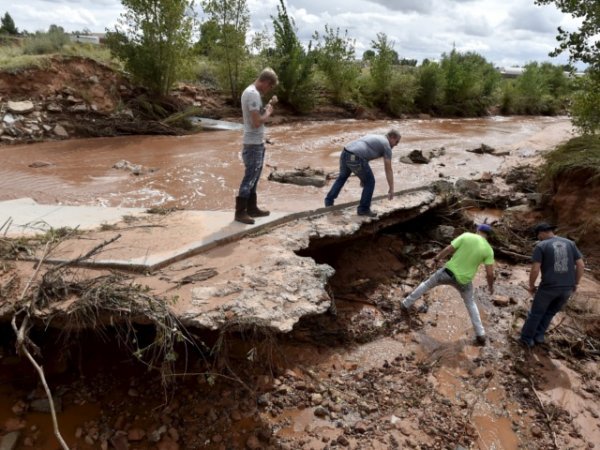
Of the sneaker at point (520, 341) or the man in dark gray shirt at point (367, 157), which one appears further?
the man in dark gray shirt at point (367, 157)

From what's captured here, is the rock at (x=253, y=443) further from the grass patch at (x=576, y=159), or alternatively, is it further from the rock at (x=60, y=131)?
the rock at (x=60, y=131)

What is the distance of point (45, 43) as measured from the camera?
18016 mm

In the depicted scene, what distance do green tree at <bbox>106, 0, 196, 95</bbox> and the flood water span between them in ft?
8.92

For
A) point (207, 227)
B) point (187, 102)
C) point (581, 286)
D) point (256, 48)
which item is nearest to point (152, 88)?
point (187, 102)

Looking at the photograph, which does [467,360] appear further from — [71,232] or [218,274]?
[71,232]

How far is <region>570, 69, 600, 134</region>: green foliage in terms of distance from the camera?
8352mm

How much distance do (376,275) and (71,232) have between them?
381cm

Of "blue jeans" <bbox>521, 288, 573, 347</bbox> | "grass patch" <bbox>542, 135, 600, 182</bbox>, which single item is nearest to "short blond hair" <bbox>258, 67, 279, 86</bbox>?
"blue jeans" <bbox>521, 288, 573, 347</bbox>

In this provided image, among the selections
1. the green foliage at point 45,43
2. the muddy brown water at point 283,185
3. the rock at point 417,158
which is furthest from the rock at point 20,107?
the rock at point 417,158

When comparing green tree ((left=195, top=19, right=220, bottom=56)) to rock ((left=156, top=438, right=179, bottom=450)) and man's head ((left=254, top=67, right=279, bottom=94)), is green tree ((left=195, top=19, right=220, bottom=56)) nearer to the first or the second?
man's head ((left=254, top=67, right=279, bottom=94))

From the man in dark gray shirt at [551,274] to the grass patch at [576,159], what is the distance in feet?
11.1

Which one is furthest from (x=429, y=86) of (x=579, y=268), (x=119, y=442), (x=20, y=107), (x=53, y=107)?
(x=119, y=442)

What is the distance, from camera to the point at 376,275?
6.08 metres

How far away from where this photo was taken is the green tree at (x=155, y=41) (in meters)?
14.4
